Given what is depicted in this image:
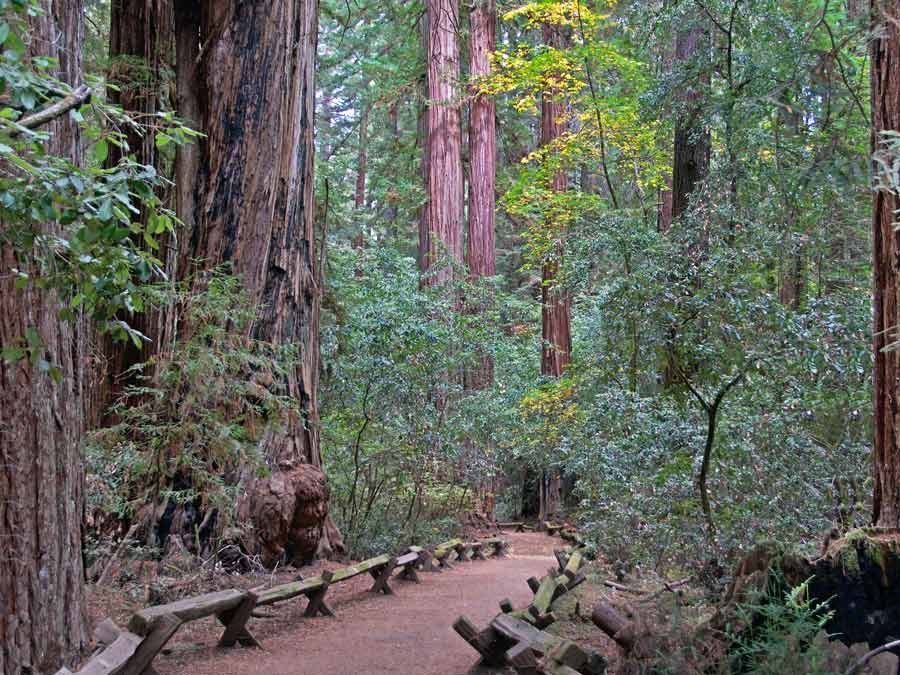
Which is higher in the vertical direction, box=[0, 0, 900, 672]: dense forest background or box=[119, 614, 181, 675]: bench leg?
box=[0, 0, 900, 672]: dense forest background

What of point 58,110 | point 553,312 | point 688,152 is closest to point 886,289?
point 58,110

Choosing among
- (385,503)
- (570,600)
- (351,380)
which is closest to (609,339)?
(570,600)

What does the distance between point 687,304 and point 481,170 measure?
471 inches

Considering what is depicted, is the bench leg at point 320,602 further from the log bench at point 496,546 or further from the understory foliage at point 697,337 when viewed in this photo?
the log bench at point 496,546

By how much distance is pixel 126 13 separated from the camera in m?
8.98

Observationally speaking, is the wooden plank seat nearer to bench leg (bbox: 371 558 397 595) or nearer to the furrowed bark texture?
bench leg (bbox: 371 558 397 595)

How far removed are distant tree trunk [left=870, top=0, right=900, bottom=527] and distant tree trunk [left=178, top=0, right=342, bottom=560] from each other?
18.8 ft

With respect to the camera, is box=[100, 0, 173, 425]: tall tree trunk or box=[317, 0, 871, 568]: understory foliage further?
box=[100, 0, 173, 425]: tall tree trunk

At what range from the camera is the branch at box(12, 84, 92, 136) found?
2766mm

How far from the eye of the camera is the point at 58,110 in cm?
281

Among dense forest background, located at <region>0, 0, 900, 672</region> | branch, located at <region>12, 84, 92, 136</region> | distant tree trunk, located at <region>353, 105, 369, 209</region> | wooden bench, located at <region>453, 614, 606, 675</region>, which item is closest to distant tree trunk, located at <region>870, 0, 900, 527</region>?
dense forest background, located at <region>0, 0, 900, 672</region>

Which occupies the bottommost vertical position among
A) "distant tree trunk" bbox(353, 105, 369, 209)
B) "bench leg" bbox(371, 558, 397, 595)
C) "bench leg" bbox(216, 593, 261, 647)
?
"bench leg" bbox(371, 558, 397, 595)

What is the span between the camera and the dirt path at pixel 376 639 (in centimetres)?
559

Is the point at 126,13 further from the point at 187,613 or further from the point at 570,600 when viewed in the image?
the point at 570,600
